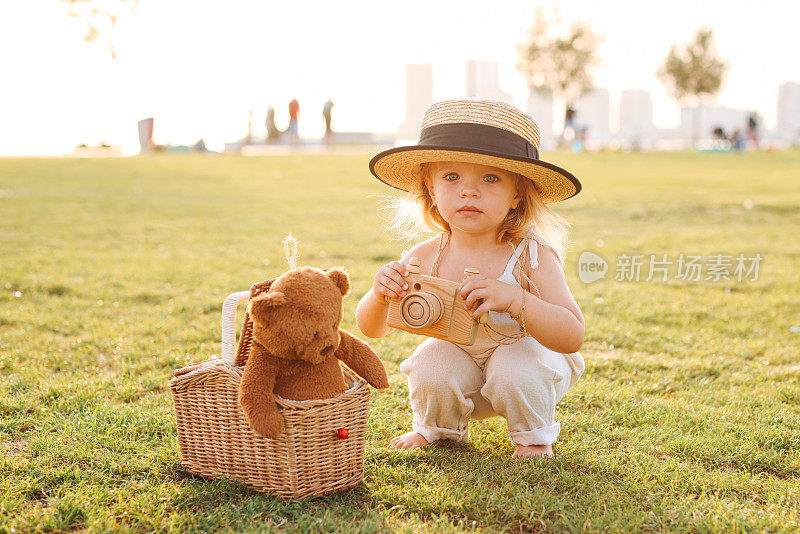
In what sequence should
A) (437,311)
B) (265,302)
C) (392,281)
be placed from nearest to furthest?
(265,302) < (437,311) < (392,281)

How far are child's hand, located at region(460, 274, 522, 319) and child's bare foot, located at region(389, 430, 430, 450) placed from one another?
66 centimetres

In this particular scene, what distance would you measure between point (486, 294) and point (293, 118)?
25.5 metres

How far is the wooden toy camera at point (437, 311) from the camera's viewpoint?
2666 millimetres

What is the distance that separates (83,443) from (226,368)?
0.86m

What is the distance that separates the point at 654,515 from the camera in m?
2.44

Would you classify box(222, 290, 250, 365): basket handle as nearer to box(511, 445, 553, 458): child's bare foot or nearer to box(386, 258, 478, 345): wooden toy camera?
box(386, 258, 478, 345): wooden toy camera

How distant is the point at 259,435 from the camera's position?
245cm

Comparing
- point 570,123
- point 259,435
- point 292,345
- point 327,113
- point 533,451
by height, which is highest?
point 570,123

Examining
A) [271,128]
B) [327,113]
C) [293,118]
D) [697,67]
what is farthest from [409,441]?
[697,67]

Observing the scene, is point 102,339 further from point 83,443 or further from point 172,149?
point 172,149

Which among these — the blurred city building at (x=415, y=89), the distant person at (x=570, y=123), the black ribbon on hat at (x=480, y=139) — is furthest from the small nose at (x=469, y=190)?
the blurred city building at (x=415, y=89)

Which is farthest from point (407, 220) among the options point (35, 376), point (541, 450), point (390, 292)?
point (35, 376)

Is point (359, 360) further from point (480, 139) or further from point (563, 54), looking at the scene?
point (563, 54)

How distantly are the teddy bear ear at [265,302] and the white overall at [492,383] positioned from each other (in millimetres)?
843
